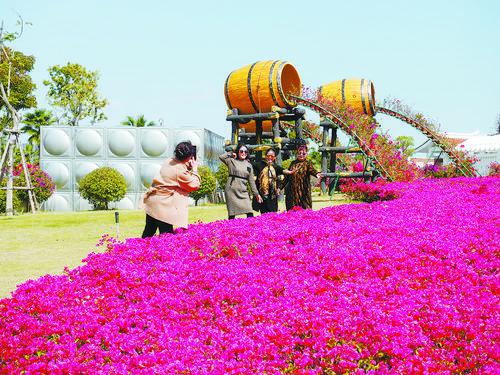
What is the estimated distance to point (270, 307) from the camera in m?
4.71

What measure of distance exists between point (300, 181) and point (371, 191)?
20.9 ft

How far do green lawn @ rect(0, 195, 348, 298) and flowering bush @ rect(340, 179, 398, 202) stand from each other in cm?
460

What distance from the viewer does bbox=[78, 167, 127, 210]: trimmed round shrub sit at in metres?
26.4

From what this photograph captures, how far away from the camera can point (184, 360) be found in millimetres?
3824

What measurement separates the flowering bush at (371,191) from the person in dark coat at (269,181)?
4597 millimetres

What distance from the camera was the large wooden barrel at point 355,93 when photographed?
25.9 metres

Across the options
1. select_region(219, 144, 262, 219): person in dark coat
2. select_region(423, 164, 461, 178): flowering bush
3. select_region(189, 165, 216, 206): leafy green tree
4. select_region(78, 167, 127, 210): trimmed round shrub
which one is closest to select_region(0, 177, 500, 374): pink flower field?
select_region(219, 144, 262, 219): person in dark coat

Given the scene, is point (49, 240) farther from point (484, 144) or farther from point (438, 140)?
point (484, 144)

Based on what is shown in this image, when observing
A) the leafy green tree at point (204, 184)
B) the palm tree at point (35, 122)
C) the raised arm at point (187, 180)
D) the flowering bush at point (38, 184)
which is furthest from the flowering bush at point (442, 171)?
the palm tree at point (35, 122)

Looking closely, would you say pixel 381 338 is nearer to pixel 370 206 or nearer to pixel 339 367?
pixel 339 367

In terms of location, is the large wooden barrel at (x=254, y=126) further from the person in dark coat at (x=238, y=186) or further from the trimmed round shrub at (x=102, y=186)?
the person in dark coat at (x=238, y=186)

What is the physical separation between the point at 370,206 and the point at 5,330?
8.47 m

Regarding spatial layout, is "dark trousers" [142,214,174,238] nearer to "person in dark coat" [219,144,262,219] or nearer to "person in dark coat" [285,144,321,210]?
"person in dark coat" [219,144,262,219]

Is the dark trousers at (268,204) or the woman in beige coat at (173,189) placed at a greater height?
the woman in beige coat at (173,189)
